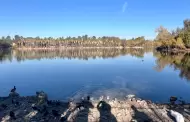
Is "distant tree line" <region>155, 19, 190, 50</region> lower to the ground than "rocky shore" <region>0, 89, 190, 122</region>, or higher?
higher

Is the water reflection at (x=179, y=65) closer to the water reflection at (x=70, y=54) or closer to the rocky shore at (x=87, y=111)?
the rocky shore at (x=87, y=111)

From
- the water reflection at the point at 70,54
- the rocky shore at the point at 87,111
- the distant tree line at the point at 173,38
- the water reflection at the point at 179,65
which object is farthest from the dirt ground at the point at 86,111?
the distant tree line at the point at 173,38

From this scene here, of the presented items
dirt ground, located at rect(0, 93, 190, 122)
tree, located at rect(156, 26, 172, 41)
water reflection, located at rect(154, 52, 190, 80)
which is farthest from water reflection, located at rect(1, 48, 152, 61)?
dirt ground, located at rect(0, 93, 190, 122)

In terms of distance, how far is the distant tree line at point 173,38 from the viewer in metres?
101

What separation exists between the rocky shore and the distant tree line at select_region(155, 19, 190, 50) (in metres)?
88.6

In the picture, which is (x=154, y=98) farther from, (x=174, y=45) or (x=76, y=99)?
(x=174, y=45)

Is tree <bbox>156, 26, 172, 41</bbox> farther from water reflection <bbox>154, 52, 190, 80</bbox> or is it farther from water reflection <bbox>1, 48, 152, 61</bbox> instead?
water reflection <bbox>154, 52, 190, 80</bbox>

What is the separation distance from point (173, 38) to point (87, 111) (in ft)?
332

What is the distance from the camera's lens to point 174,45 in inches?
4198

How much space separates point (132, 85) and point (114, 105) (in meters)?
9.80

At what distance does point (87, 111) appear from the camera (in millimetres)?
15344

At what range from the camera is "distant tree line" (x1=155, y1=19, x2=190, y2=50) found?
10056 cm

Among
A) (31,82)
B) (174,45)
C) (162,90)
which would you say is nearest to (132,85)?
(162,90)

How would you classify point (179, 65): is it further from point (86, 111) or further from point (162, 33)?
point (162, 33)
